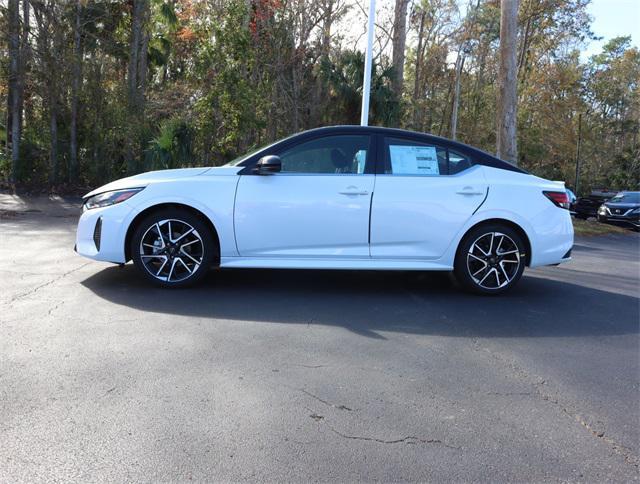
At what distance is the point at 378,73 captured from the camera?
2097 cm

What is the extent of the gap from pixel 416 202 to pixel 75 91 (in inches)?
521

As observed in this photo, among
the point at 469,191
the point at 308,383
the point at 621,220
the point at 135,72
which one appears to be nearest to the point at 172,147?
the point at 135,72

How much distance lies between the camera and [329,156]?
575cm

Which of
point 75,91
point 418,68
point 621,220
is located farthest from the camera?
point 418,68

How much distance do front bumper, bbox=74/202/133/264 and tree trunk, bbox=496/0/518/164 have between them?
13240 mm

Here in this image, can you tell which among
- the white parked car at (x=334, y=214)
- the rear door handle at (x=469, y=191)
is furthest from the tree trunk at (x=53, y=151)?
the rear door handle at (x=469, y=191)

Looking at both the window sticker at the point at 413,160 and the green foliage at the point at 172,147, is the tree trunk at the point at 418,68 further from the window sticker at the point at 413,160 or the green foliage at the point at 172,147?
the window sticker at the point at 413,160

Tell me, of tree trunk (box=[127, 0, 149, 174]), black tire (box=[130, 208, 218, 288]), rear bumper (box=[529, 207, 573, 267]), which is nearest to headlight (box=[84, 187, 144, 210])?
black tire (box=[130, 208, 218, 288])

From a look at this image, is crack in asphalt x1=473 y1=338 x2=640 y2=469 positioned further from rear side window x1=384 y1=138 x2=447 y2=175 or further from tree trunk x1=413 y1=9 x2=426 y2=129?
tree trunk x1=413 y1=9 x2=426 y2=129

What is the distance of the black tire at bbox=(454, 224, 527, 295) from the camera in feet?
19.1

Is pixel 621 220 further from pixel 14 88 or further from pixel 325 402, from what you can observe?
pixel 325 402

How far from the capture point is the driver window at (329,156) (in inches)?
225

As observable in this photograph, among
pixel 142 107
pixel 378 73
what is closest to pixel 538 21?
pixel 378 73

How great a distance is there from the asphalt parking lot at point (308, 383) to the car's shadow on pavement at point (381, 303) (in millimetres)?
32
